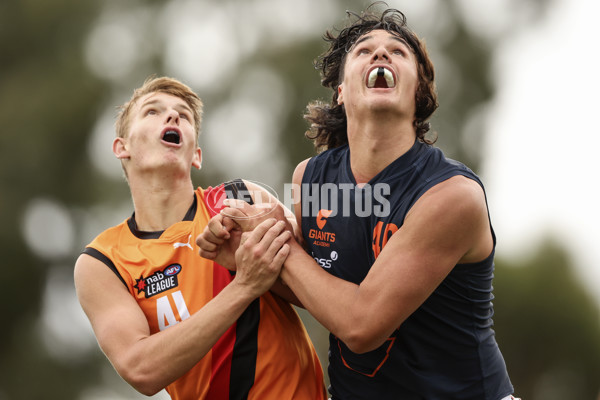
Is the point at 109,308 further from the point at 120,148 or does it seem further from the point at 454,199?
the point at 454,199

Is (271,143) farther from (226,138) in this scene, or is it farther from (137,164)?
(137,164)

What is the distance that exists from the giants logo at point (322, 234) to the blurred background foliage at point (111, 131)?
10152 mm

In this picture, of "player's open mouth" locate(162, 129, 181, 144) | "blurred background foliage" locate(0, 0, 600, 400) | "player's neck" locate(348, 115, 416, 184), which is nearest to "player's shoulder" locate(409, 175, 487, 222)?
"player's neck" locate(348, 115, 416, 184)

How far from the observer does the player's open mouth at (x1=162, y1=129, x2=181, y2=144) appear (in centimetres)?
523

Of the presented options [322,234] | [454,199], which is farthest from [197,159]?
[454,199]

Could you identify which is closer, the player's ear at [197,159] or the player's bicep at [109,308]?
the player's bicep at [109,308]

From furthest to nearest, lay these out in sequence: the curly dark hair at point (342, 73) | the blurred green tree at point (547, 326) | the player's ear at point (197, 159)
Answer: the blurred green tree at point (547, 326) → the player's ear at point (197, 159) → the curly dark hair at point (342, 73)

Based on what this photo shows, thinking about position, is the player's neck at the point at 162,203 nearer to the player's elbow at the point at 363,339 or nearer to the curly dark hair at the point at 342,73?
the curly dark hair at the point at 342,73

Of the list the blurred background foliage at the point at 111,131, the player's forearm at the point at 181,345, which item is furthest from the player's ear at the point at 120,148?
the blurred background foliage at the point at 111,131

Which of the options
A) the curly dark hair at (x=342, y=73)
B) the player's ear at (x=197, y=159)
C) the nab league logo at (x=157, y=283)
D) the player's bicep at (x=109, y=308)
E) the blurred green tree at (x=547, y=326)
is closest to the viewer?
the player's bicep at (x=109, y=308)

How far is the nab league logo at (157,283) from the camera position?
15.6 feet

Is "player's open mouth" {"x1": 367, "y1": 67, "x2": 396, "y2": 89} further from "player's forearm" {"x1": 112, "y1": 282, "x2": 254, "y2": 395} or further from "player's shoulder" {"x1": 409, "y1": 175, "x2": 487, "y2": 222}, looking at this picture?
"player's forearm" {"x1": 112, "y1": 282, "x2": 254, "y2": 395}

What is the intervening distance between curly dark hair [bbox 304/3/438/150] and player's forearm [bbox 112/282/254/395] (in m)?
1.58

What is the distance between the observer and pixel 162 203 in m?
5.15
